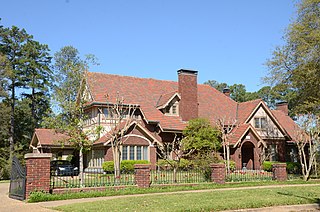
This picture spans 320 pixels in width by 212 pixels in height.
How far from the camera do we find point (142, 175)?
57.2 feet

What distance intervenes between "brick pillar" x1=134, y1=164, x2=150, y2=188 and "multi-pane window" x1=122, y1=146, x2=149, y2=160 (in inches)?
508

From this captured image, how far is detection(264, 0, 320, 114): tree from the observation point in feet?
85.3

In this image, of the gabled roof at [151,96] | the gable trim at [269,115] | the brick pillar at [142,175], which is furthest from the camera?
the gable trim at [269,115]

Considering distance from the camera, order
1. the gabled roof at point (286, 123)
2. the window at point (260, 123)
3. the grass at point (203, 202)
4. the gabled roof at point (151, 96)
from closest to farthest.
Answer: the grass at point (203, 202) < the gabled roof at point (151, 96) < the window at point (260, 123) < the gabled roof at point (286, 123)

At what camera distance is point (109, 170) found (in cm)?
2827

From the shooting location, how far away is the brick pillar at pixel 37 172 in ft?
47.3

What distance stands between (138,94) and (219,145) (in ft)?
29.9

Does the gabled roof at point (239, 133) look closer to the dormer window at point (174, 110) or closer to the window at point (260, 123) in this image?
the window at point (260, 123)

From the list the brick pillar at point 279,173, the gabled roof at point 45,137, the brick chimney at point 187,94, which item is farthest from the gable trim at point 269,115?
the gabled roof at point 45,137

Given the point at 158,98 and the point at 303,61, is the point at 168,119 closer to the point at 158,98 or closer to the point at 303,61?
the point at 158,98

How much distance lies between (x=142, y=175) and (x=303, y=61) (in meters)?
15.8

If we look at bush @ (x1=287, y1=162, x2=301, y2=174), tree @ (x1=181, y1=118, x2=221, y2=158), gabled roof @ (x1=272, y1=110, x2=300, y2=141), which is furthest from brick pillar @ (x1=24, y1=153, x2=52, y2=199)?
gabled roof @ (x1=272, y1=110, x2=300, y2=141)

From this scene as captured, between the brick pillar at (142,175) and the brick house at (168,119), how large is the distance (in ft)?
39.9

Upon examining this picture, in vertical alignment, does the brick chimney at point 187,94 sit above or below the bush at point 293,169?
above
